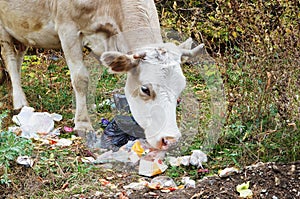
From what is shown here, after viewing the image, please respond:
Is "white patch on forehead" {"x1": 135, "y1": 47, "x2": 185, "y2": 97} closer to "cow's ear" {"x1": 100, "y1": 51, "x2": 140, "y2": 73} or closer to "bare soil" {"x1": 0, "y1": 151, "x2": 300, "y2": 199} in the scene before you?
"cow's ear" {"x1": 100, "y1": 51, "x2": 140, "y2": 73}

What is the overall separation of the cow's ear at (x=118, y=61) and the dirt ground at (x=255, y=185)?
1.08 metres

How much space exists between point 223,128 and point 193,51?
0.73m

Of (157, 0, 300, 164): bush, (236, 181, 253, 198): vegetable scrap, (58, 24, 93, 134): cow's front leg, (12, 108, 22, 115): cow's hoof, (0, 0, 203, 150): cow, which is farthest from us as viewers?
(12, 108, 22, 115): cow's hoof

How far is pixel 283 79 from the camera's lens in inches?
183

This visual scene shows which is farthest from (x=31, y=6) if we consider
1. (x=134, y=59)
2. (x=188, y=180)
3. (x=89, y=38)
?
(x=188, y=180)

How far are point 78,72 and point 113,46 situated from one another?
0.53 meters

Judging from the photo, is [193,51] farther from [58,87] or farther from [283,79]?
[58,87]

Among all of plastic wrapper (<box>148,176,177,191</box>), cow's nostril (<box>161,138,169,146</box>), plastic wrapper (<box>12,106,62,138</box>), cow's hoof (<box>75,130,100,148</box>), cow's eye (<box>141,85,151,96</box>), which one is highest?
cow's eye (<box>141,85,151,96</box>)

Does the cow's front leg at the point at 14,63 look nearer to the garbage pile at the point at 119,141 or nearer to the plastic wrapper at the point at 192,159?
the garbage pile at the point at 119,141

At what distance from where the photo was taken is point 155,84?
475 cm

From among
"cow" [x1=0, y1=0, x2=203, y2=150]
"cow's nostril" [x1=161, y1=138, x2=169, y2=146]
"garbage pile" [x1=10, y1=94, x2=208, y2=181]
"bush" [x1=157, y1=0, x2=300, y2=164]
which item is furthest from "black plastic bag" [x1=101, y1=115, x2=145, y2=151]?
"bush" [x1=157, y1=0, x2=300, y2=164]

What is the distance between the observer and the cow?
4758 mm

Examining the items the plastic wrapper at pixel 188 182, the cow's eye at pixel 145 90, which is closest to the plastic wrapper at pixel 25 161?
the cow's eye at pixel 145 90

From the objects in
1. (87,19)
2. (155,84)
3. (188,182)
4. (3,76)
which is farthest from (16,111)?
(188,182)
